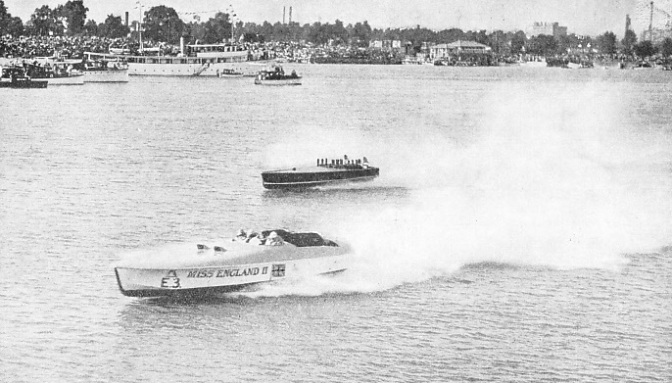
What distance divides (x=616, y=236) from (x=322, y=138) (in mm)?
50624

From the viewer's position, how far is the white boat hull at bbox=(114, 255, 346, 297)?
35344 mm

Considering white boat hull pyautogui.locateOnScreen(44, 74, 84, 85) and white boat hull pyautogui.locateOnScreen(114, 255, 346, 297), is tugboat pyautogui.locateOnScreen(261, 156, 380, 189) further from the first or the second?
white boat hull pyautogui.locateOnScreen(44, 74, 84, 85)

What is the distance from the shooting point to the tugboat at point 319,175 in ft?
203

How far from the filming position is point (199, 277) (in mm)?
35719

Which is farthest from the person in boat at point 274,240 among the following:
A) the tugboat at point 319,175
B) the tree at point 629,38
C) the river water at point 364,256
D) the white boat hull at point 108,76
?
the white boat hull at point 108,76

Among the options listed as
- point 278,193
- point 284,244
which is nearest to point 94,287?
point 284,244

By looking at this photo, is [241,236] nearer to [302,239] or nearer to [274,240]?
[274,240]

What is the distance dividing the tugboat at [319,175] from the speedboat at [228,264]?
23121 millimetres

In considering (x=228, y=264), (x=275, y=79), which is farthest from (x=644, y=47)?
(x=275, y=79)

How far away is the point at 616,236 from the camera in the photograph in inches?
1927

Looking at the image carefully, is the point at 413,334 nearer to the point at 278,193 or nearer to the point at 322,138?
the point at 278,193

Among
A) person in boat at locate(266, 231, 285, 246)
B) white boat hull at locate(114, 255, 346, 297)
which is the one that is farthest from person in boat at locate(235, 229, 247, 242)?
white boat hull at locate(114, 255, 346, 297)

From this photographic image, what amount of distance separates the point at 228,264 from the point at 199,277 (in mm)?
986

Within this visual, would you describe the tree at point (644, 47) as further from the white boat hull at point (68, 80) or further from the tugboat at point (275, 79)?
the white boat hull at point (68, 80)
